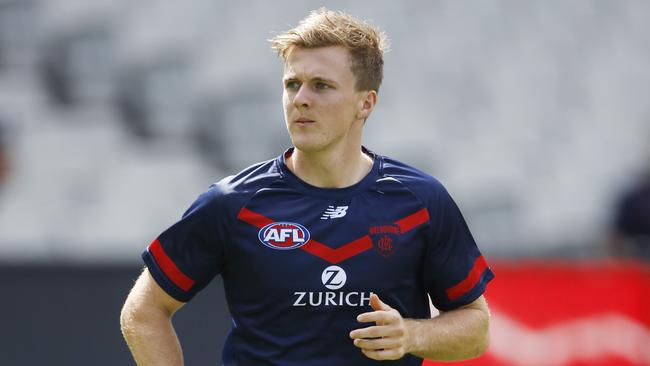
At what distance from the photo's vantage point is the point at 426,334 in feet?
13.4

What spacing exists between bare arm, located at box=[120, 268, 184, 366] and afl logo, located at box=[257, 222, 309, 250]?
1.35 ft

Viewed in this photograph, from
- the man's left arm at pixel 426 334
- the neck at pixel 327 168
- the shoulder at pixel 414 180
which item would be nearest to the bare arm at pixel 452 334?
the man's left arm at pixel 426 334

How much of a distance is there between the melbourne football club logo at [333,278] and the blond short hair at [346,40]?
0.67 metres

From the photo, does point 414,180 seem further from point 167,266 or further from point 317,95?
point 167,266

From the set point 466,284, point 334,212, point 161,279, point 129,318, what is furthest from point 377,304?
point 129,318

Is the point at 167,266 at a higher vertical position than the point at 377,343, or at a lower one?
higher

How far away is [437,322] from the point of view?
4.18 m

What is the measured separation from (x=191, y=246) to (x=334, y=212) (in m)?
0.52

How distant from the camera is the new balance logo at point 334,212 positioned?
415cm

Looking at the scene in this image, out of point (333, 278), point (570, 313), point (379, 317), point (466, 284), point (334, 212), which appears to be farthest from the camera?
point (570, 313)

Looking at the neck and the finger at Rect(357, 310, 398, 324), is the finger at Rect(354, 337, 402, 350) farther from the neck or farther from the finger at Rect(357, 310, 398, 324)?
the neck

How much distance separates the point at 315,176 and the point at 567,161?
358 inches

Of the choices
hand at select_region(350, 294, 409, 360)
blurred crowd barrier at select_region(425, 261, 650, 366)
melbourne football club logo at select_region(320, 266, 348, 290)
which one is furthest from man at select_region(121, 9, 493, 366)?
blurred crowd barrier at select_region(425, 261, 650, 366)

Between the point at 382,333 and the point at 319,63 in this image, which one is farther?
the point at 319,63
